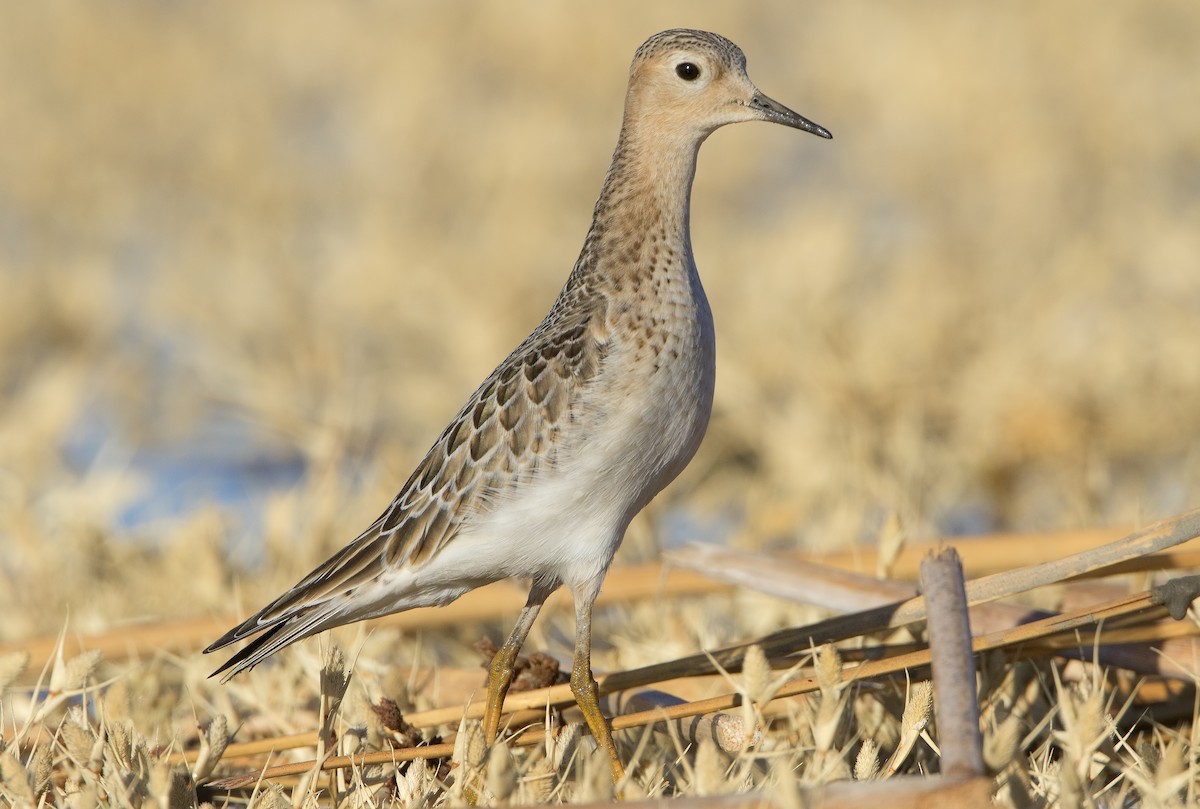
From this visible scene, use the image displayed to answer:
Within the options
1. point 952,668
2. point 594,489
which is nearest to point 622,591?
point 594,489

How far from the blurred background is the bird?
1.44m

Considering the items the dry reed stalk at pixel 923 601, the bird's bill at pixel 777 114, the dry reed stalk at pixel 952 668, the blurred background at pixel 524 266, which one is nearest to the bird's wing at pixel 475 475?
the dry reed stalk at pixel 923 601

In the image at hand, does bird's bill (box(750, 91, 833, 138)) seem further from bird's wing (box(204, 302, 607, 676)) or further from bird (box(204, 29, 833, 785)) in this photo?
bird's wing (box(204, 302, 607, 676))

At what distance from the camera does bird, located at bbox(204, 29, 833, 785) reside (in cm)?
313

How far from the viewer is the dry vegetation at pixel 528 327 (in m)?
3.26

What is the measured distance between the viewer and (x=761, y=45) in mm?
11445

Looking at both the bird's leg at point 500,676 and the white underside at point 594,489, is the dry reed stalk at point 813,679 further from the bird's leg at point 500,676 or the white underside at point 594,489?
the white underside at point 594,489

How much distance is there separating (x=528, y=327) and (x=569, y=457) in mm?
4152

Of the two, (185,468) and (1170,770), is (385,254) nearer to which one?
(185,468)

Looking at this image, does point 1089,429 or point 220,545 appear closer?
point 220,545

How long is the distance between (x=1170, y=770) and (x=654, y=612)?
6.28 ft

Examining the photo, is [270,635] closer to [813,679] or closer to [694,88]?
[813,679]

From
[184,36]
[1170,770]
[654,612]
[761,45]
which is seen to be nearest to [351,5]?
[184,36]

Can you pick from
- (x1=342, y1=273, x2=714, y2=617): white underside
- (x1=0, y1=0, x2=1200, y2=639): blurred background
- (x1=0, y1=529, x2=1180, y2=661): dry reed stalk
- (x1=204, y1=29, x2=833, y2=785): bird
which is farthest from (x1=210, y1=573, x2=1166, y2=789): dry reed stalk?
(x1=0, y1=0, x2=1200, y2=639): blurred background
